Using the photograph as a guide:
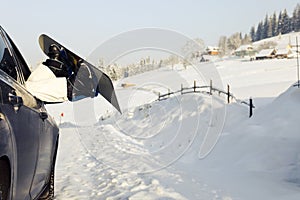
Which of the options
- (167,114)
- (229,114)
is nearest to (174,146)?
(229,114)

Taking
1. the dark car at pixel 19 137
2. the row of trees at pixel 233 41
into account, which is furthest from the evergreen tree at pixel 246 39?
the dark car at pixel 19 137

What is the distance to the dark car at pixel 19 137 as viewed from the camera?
2170 mm

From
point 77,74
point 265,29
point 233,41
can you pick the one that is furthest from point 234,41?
point 77,74

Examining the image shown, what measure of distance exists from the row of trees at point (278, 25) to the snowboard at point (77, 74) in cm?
13871

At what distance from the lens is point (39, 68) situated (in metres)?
3.59

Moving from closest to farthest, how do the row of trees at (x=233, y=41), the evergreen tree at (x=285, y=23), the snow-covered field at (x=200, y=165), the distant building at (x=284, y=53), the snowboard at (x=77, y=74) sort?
the snowboard at (x=77, y=74)
the snow-covered field at (x=200, y=165)
the distant building at (x=284, y=53)
the row of trees at (x=233, y=41)
the evergreen tree at (x=285, y=23)

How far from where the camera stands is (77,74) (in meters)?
3.98

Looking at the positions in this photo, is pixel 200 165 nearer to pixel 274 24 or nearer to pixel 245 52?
pixel 245 52

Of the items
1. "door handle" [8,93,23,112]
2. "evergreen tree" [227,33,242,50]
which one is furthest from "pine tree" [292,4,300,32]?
"door handle" [8,93,23,112]

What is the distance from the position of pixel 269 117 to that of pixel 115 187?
15.2 feet

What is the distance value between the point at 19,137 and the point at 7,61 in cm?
91

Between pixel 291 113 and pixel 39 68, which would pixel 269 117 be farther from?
pixel 39 68

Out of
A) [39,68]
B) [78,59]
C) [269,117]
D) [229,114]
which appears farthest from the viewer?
[229,114]

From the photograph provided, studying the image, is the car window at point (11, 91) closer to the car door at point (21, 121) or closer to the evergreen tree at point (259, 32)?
the car door at point (21, 121)
